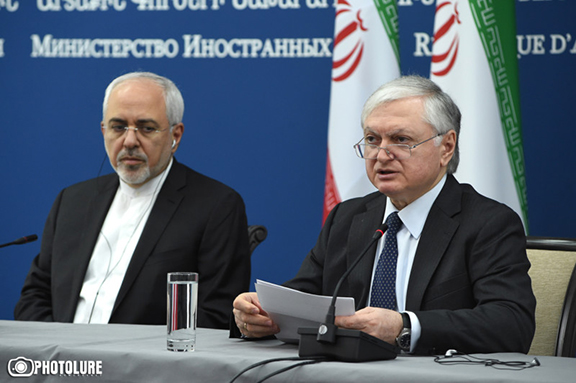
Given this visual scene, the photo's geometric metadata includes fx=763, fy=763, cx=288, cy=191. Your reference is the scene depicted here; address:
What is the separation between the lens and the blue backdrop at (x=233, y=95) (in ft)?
12.5

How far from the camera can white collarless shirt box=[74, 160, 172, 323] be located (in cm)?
305

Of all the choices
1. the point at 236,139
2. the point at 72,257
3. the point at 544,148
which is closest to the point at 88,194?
the point at 72,257

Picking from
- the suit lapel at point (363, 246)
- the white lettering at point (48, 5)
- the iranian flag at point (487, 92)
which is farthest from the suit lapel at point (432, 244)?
the white lettering at point (48, 5)

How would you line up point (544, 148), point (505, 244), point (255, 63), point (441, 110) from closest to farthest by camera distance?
1. point (505, 244)
2. point (441, 110)
3. point (544, 148)
4. point (255, 63)

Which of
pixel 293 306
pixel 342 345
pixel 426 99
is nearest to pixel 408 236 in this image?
pixel 426 99

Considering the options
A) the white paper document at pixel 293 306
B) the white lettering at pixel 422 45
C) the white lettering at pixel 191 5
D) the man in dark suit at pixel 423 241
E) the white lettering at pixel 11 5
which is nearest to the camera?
the white paper document at pixel 293 306

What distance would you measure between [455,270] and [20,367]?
3.94 feet

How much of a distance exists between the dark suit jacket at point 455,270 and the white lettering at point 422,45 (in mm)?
1627

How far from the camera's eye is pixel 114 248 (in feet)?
10.3

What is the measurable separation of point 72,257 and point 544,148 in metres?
2.31

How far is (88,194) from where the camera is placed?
333 cm

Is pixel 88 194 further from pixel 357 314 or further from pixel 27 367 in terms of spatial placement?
pixel 357 314

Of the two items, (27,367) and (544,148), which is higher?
(544,148)

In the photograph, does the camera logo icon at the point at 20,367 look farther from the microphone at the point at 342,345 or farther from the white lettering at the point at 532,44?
the white lettering at the point at 532,44
